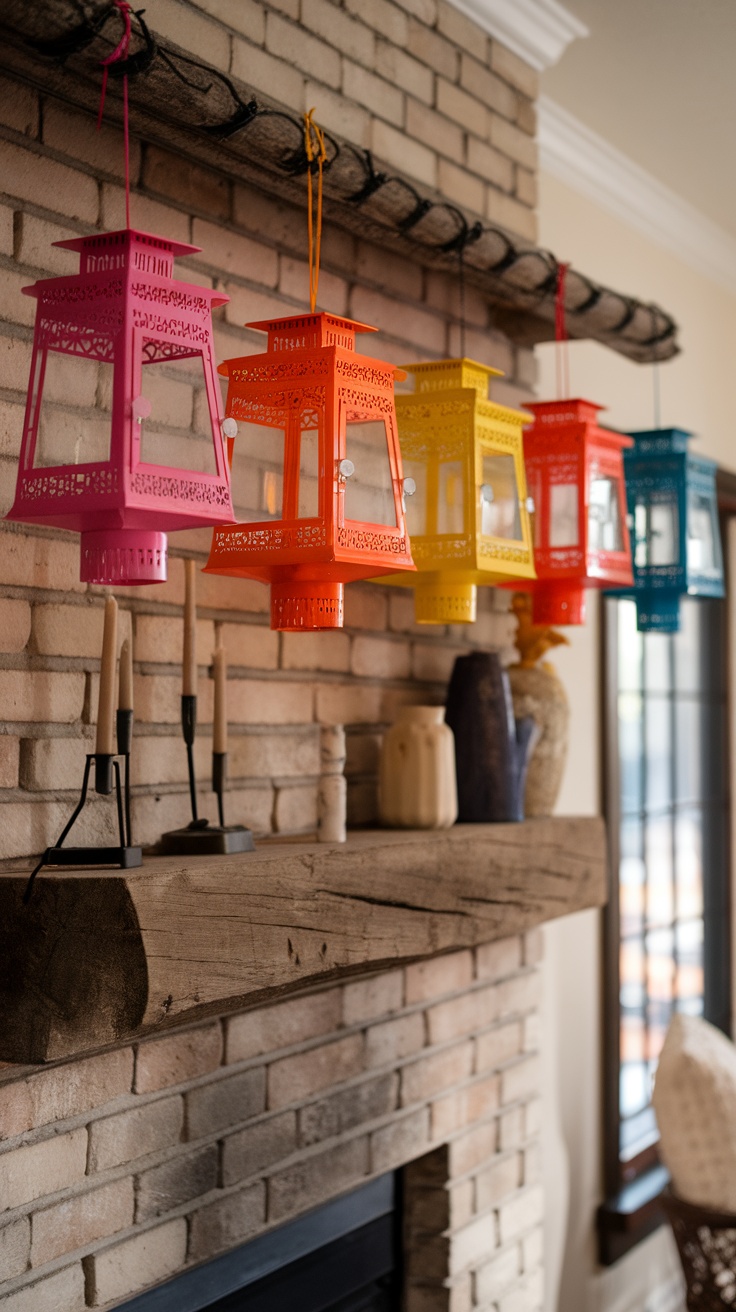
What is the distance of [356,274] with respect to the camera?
74.1 inches

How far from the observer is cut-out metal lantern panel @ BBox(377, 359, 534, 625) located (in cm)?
162

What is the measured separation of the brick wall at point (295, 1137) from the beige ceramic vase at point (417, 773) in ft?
0.86

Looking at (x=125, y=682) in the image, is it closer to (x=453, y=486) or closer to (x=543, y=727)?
(x=453, y=486)

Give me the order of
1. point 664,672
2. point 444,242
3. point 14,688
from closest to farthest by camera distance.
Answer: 1. point 14,688
2. point 444,242
3. point 664,672

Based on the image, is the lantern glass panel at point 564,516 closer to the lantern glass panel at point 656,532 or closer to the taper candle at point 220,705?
the lantern glass panel at point 656,532

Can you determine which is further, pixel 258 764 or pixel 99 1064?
pixel 258 764

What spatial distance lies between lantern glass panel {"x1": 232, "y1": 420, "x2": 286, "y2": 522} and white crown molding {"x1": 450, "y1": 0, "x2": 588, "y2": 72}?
1210 millimetres

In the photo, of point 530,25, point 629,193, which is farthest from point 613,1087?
point 530,25

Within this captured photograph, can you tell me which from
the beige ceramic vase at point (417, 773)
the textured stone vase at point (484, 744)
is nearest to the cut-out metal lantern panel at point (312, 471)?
the beige ceramic vase at point (417, 773)

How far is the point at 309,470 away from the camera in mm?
1332

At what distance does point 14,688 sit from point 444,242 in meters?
0.96

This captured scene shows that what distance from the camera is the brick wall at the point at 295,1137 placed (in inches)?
51.9

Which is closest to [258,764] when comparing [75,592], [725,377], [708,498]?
[75,592]

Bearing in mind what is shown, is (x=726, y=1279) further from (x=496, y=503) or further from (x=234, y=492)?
(x=234, y=492)
